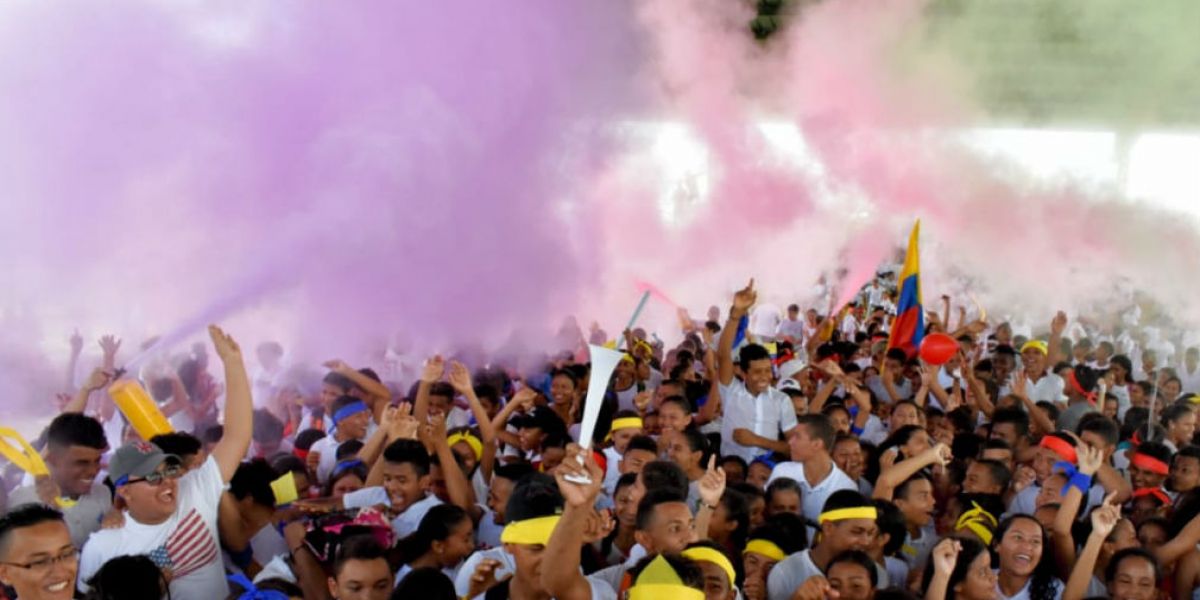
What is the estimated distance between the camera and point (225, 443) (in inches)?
132

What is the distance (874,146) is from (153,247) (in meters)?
7.55

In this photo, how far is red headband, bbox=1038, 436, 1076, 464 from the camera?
4.45m

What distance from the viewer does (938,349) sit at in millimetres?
6645

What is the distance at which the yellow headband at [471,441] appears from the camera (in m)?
4.82

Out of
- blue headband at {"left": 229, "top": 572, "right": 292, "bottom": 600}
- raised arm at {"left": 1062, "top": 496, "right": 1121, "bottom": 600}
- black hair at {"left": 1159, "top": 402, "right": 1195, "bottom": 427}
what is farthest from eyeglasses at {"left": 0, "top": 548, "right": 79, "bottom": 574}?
black hair at {"left": 1159, "top": 402, "right": 1195, "bottom": 427}

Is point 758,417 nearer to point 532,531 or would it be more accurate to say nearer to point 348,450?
point 348,450

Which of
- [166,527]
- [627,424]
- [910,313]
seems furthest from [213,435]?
[910,313]

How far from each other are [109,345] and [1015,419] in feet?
15.2

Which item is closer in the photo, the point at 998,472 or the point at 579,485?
the point at 579,485

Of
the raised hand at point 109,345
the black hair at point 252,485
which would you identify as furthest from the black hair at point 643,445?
the raised hand at point 109,345

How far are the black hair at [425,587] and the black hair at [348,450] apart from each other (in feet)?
6.73

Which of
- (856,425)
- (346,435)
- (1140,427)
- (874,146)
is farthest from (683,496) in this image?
(874,146)

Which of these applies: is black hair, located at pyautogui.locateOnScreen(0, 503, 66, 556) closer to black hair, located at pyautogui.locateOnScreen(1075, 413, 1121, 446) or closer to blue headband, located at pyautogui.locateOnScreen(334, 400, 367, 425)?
blue headband, located at pyautogui.locateOnScreen(334, 400, 367, 425)

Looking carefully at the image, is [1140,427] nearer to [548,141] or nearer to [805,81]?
[548,141]
